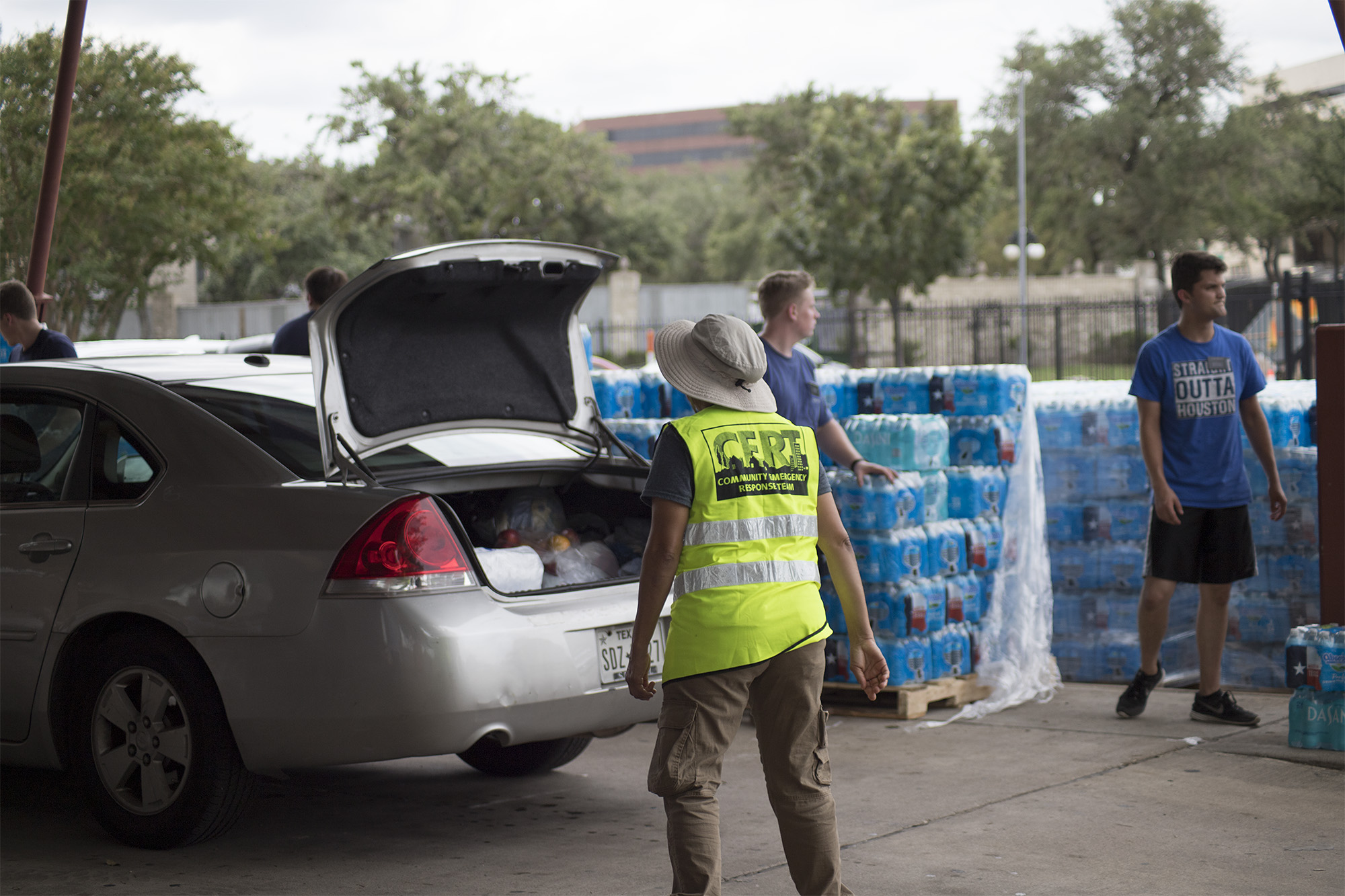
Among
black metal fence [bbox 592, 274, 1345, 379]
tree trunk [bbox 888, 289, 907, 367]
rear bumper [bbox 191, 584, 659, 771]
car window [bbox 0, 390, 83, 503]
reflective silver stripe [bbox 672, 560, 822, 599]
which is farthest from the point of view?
tree trunk [bbox 888, 289, 907, 367]

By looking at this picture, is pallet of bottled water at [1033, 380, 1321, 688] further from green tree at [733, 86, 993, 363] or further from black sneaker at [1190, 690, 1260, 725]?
green tree at [733, 86, 993, 363]

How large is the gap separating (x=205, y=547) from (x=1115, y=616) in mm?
4889

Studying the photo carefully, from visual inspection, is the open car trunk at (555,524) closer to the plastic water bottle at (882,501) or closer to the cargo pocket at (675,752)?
the cargo pocket at (675,752)

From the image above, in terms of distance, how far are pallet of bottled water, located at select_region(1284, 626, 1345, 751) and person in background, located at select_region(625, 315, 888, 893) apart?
3066mm

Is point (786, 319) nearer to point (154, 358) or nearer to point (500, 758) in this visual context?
point (500, 758)

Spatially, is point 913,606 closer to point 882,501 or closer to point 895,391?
point 882,501

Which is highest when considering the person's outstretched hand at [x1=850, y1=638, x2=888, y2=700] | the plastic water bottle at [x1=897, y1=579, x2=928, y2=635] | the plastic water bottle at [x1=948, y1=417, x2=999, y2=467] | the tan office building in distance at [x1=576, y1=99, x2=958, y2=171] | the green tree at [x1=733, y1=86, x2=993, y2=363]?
the tan office building in distance at [x1=576, y1=99, x2=958, y2=171]

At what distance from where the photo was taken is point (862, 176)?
120 ft

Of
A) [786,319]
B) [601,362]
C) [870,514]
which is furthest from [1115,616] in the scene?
[601,362]

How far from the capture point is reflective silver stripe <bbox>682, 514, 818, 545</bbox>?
3.45 meters

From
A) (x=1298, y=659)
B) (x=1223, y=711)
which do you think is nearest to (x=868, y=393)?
(x=1223, y=711)

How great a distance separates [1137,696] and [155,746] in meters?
4.23

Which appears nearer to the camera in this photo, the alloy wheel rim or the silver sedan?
the silver sedan

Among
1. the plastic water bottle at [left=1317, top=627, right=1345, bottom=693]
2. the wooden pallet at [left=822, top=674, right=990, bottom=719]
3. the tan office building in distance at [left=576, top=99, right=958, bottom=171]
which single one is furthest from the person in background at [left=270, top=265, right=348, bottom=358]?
the tan office building in distance at [left=576, top=99, right=958, bottom=171]
